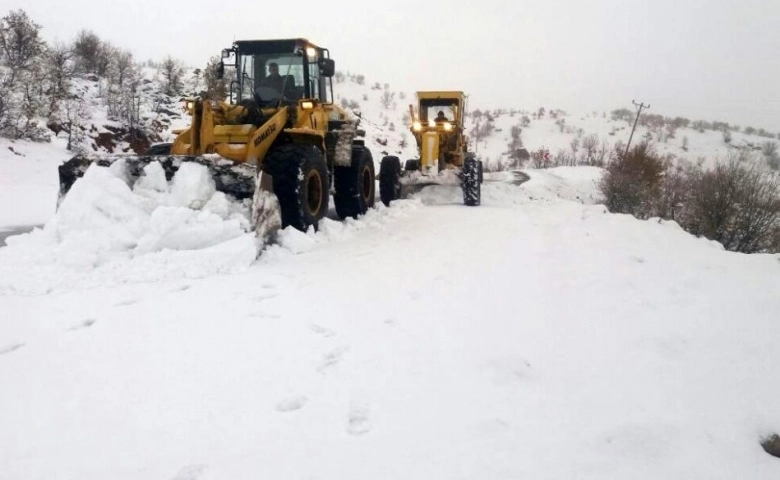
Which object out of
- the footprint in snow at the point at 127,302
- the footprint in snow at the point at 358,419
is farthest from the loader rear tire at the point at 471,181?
the footprint in snow at the point at 358,419

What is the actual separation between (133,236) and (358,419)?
11.9ft

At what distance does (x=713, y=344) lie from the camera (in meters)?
3.21

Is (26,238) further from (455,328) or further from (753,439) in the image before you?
(753,439)

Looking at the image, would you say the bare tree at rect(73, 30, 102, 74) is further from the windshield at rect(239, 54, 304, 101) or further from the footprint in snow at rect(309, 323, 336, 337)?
the footprint in snow at rect(309, 323, 336, 337)

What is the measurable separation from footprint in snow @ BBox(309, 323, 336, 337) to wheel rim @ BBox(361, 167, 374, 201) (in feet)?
18.3

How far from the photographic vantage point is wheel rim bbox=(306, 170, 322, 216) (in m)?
6.83

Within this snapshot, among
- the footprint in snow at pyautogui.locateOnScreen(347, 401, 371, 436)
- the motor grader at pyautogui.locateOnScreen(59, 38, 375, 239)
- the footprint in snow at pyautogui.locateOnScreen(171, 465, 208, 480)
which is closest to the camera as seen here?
the footprint in snow at pyautogui.locateOnScreen(171, 465, 208, 480)

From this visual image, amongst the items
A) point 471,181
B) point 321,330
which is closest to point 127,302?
point 321,330

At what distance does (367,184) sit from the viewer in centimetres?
943

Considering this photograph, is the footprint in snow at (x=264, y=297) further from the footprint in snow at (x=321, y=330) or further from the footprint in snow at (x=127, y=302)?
the footprint in snow at (x=127, y=302)

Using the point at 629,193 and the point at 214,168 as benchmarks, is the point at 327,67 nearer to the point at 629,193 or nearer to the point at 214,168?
the point at 214,168

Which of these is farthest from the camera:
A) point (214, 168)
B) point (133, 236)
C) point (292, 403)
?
point (214, 168)

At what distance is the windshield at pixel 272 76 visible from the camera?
7535 millimetres

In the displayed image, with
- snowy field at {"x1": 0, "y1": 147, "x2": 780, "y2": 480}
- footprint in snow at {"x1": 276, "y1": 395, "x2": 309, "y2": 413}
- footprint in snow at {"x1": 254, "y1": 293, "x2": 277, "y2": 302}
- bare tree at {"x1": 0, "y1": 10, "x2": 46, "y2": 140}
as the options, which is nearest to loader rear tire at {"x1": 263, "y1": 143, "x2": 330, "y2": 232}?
snowy field at {"x1": 0, "y1": 147, "x2": 780, "y2": 480}
